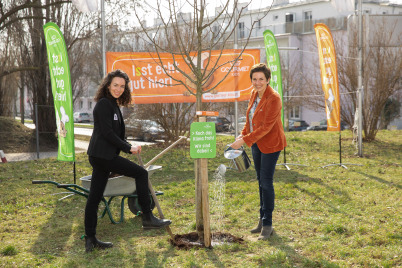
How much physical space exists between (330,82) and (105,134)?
7013 millimetres

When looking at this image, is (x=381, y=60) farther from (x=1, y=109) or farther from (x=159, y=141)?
(x=1, y=109)

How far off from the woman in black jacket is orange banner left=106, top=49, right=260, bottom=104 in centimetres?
632

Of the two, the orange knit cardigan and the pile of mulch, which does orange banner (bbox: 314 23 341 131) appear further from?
the pile of mulch

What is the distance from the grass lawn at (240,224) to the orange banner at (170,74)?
2.22 metres

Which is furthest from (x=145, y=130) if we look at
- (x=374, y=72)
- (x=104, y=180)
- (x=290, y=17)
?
(x=290, y=17)

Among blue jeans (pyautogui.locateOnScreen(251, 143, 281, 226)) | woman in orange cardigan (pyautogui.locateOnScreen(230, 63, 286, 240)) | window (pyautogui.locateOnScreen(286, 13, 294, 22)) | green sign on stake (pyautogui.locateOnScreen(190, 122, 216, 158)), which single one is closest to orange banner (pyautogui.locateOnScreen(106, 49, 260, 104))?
woman in orange cardigan (pyautogui.locateOnScreen(230, 63, 286, 240))

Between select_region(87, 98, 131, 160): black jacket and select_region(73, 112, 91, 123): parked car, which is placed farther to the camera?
select_region(73, 112, 91, 123): parked car

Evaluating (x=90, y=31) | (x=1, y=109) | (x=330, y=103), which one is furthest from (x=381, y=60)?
(x=1, y=109)

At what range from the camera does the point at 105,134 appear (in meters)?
4.38

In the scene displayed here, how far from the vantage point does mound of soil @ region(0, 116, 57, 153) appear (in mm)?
18111

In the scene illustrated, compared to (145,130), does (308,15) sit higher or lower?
higher

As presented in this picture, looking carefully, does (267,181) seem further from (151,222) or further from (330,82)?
(330,82)

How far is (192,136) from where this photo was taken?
436cm

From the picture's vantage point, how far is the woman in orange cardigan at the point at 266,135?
4746 millimetres
